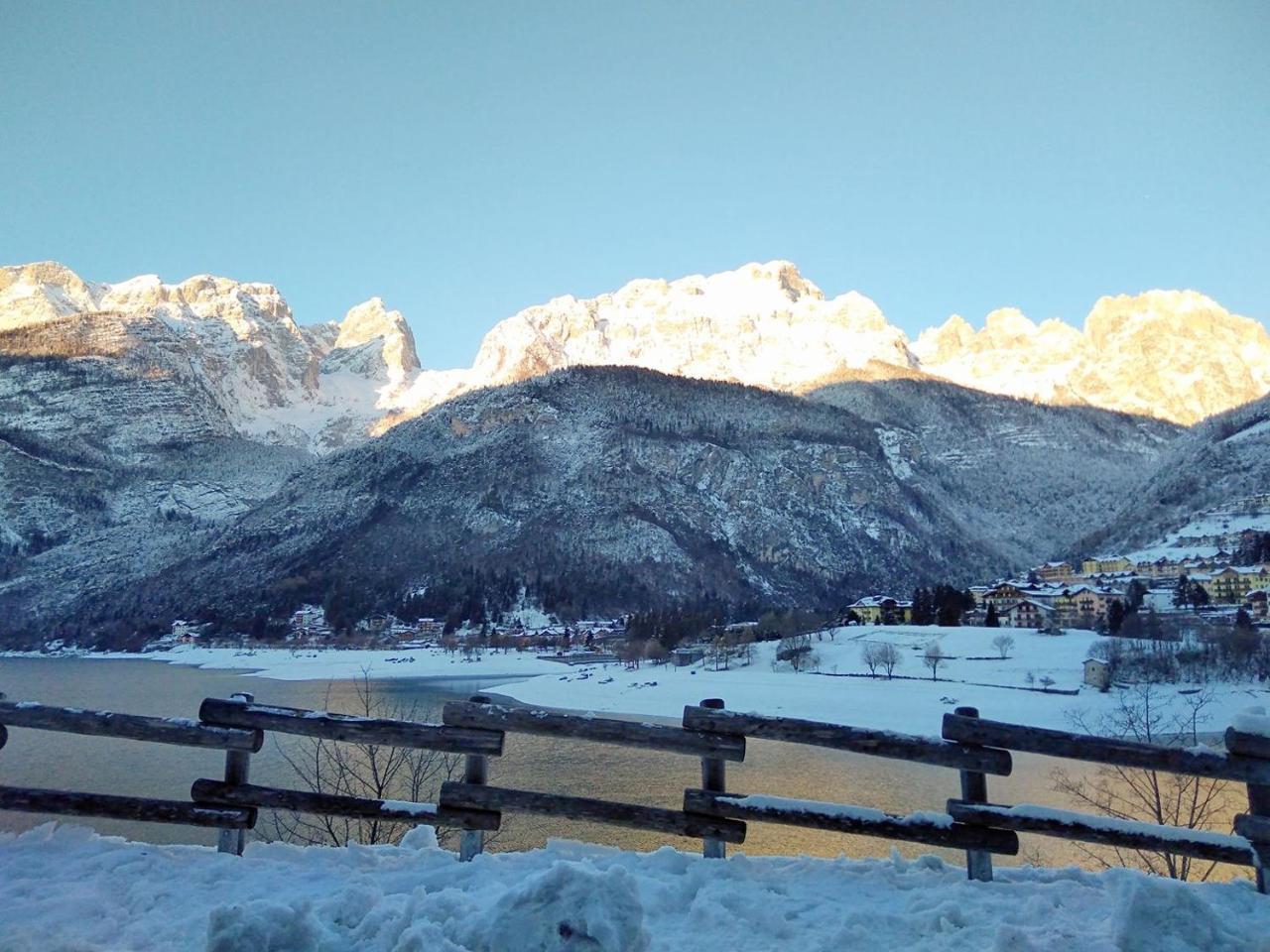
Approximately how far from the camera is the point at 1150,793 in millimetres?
25750

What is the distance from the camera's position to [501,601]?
498 ft

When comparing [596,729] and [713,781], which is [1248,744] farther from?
[596,729]

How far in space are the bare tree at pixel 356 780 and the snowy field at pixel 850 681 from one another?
14.6 m

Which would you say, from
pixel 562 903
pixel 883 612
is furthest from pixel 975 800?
pixel 883 612

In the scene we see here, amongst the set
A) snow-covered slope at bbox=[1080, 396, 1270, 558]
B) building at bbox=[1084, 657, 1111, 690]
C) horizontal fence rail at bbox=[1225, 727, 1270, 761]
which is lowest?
building at bbox=[1084, 657, 1111, 690]

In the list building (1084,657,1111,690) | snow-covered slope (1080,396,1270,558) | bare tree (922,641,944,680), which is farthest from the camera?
snow-covered slope (1080,396,1270,558)

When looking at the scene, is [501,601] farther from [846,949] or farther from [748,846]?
[846,949]

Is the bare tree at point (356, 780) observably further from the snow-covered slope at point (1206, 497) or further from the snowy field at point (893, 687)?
the snow-covered slope at point (1206, 497)

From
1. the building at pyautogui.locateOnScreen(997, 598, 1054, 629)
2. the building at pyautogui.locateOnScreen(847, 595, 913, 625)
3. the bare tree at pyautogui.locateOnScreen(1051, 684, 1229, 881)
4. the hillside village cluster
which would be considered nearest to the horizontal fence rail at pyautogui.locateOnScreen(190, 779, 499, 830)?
the bare tree at pyautogui.locateOnScreen(1051, 684, 1229, 881)

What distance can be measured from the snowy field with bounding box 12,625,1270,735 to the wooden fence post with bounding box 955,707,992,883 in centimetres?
3273

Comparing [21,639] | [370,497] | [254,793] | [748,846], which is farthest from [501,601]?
[254,793]

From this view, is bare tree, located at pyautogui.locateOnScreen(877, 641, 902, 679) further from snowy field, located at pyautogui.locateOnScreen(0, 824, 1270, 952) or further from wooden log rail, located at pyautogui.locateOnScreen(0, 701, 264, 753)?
wooden log rail, located at pyautogui.locateOnScreen(0, 701, 264, 753)

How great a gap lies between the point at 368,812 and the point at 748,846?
14700 mm

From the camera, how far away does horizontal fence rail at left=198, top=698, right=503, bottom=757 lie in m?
7.37
